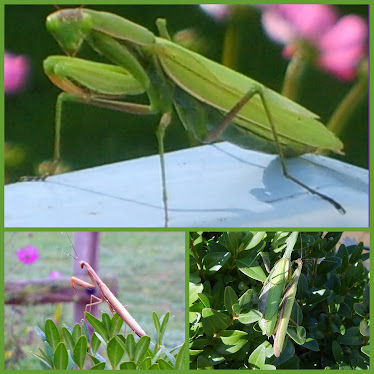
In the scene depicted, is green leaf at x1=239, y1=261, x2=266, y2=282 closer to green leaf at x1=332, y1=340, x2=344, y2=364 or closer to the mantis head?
green leaf at x1=332, y1=340, x2=344, y2=364

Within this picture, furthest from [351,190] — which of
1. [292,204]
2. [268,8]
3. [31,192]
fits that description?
[31,192]

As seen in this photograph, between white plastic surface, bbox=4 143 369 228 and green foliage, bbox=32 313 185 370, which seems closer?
green foliage, bbox=32 313 185 370

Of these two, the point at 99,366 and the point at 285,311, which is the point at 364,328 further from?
the point at 99,366

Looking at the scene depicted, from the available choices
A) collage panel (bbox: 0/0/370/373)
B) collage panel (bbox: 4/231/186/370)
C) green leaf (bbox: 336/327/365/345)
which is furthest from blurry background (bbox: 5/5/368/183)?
green leaf (bbox: 336/327/365/345)

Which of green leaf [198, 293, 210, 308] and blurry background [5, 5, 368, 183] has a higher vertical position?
blurry background [5, 5, 368, 183]

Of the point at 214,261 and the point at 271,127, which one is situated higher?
the point at 271,127

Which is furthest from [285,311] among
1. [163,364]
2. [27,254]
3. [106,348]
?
[27,254]

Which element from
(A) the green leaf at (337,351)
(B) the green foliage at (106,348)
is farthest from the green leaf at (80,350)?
(A) the green leaf at (337,351)
